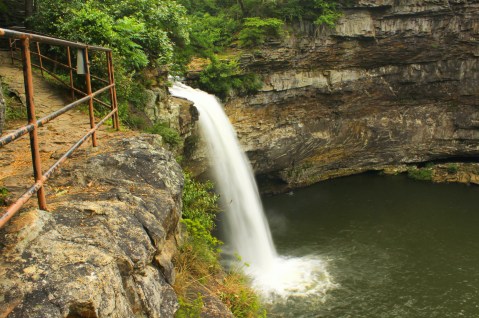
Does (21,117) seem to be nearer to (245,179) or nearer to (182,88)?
(182,88)

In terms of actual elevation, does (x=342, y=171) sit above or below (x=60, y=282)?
below

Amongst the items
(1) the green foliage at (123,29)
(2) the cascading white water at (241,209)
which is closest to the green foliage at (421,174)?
(2) the cascading white water at (241,209)

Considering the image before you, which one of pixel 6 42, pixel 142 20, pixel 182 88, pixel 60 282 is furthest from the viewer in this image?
pixel 182 88

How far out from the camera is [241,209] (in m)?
14.2

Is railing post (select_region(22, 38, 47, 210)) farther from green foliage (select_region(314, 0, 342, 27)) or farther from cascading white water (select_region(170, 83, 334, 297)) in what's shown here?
green foliage (select_region(314, 0, 342, 27))

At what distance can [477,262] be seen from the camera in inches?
481

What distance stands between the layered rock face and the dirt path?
882 cm

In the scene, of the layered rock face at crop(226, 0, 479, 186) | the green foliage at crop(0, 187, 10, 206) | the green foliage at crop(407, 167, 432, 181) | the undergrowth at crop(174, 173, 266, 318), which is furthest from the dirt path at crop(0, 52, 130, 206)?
the green foliage at crop(407, 167, 432, 181)

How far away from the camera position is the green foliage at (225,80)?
14703mm

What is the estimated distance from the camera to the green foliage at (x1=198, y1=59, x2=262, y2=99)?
1470 centimetres

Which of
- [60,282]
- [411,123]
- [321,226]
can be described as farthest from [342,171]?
[60,282]

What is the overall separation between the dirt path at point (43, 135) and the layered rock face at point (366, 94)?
28.9 ft

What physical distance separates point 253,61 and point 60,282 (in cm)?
1430

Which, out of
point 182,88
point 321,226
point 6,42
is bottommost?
point 321,226
